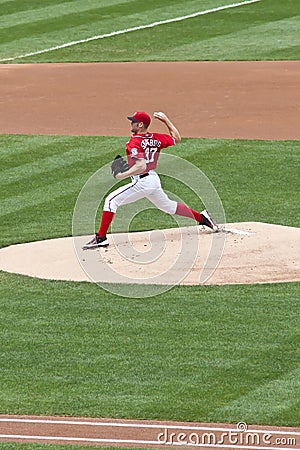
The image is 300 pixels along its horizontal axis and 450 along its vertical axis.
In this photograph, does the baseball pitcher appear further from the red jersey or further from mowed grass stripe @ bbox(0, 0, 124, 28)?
mowed grass stripe @ bbox(0, 0, 124, 28)

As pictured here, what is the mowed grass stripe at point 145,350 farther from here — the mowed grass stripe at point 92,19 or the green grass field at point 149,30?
the mowed grass stripe at point 92,19

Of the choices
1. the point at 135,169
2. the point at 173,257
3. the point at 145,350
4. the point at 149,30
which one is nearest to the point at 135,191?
the point at 135,169

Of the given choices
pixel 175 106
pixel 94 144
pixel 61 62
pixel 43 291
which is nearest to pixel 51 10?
pixel 61 62

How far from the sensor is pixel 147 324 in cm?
1087

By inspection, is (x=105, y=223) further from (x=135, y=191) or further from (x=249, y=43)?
(x=249, y=43)

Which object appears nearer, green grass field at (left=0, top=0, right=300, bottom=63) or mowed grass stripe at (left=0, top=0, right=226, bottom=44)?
green grass field at (left=0, top=0, right=300, bottom=63)

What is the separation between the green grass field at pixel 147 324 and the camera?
29.4ft

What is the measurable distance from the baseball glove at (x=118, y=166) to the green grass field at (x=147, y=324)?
1.47m

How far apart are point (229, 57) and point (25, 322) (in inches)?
623

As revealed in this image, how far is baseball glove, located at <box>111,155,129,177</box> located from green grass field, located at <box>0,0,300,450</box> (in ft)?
4.83

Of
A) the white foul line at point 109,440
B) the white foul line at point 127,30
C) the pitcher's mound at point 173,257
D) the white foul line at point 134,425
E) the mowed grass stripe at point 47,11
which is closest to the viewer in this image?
the white foul line at point 109,440

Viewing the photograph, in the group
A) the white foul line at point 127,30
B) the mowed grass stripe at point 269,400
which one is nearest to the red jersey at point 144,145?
the mowed grass stripe at point 269,400

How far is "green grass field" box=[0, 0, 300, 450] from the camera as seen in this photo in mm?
8969

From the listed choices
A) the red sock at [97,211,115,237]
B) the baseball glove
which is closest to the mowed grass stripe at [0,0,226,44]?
the red sock at [97,211,115,237]
